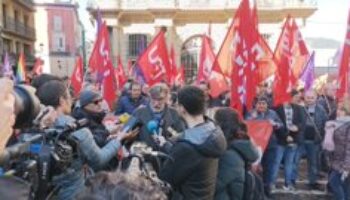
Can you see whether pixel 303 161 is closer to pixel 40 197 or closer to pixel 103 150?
pixel 103 150

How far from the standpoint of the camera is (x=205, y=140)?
3.29m

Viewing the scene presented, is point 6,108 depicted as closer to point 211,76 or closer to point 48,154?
point 48,154

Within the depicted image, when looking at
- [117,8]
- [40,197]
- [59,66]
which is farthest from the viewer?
[59,66]

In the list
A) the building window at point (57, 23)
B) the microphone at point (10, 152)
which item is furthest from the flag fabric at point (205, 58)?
the building window at point (57, 23)

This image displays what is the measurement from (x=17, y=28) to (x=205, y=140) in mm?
43824

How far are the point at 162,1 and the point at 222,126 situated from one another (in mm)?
37027

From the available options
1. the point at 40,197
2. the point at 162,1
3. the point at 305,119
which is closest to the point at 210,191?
the point at 40,197

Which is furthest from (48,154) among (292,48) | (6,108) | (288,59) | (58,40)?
(58,40)

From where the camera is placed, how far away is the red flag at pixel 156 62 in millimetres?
9844

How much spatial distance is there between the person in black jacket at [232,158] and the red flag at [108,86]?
195 inches

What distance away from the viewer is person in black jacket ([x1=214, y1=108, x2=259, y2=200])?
12.5 ft

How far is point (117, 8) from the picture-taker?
4012cm

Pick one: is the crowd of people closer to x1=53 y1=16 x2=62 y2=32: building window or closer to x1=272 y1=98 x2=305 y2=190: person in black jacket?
x1=272 y1=98 x2=305 y2=190: person in black jacket

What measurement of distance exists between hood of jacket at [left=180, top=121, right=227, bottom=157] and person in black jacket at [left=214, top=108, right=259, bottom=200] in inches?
20.6
